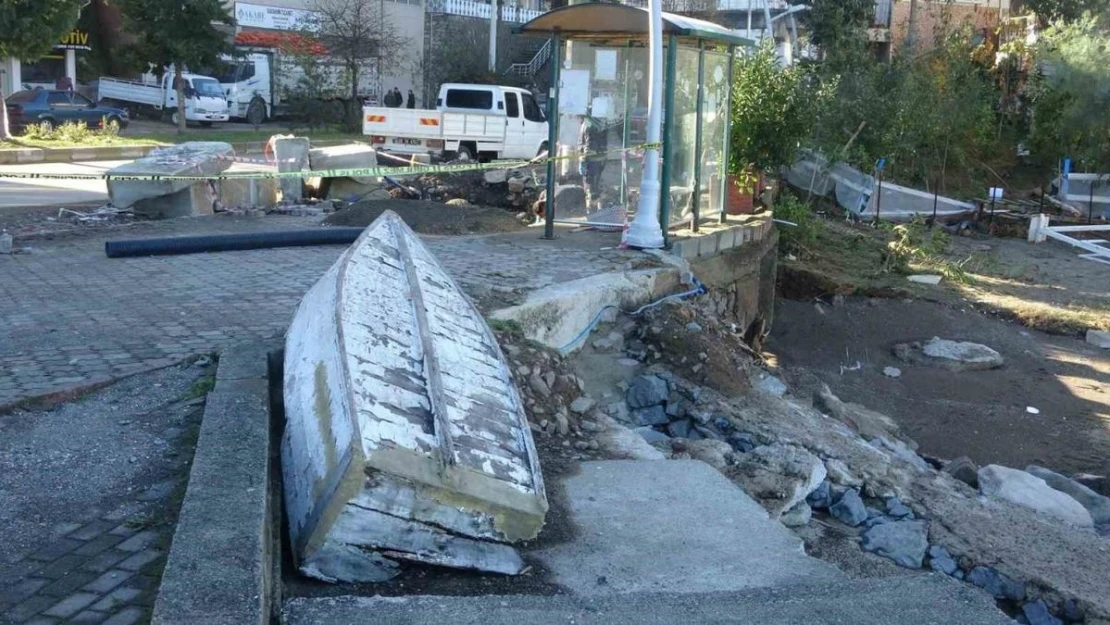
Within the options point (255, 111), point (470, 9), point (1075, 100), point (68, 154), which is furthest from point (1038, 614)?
point (470, 9)

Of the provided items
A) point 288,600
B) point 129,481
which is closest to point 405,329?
point 129,481

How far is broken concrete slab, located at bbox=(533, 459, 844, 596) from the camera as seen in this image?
14.2 feet

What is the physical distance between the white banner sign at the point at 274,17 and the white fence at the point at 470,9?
5199 mm

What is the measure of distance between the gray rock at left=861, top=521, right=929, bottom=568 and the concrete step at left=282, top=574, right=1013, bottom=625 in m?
1.14

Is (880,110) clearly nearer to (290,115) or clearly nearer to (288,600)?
(288,600)

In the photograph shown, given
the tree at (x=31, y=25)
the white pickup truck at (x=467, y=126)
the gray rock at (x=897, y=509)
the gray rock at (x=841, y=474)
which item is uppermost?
the tree at (x=31, y=25)

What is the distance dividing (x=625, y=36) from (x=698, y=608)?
313 inches

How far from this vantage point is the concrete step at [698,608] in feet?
12.4

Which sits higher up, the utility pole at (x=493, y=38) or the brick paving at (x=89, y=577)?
the utility pole at (x=493, y=38)

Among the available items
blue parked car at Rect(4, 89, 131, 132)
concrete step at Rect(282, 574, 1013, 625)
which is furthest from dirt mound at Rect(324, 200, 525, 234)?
blue parked car at Rect(4, 89, 131, 132)

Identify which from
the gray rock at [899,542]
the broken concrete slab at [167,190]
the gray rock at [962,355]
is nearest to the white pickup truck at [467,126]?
the broken concrete slab at [167,190]

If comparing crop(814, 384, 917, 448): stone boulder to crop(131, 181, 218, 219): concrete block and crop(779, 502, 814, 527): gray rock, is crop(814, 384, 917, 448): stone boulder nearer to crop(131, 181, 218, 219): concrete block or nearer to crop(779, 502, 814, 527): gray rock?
crop(779, 502, 814, 527): gray rock

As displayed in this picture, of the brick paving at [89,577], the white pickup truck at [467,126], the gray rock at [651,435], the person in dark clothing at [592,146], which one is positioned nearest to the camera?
the brick paving at [89,577]

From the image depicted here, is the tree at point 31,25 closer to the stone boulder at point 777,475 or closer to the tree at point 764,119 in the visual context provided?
the tree at point 764,119
